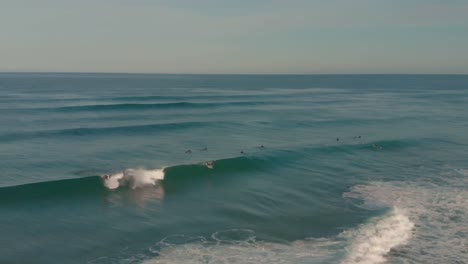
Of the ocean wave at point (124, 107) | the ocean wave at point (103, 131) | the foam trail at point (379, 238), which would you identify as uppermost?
the ocean wave at point (124, 107)

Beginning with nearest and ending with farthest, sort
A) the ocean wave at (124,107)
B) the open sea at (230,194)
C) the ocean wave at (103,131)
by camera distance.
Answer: the open sea at (230,194), the ocean wave at (103,131), the ocean wave at (124,107)

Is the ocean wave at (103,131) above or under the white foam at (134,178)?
above

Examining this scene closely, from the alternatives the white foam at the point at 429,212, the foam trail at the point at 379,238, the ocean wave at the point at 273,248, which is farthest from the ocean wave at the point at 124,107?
the foam trail at the point at 379,238

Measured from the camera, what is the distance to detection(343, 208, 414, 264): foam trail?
20.2 metres

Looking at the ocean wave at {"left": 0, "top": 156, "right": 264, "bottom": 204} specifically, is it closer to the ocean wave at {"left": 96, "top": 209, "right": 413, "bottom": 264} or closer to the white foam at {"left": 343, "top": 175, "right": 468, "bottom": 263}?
the ocean wave at {"left": 96, "top": 209, "right": 413, "bottom": 264}

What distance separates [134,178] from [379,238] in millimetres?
18094

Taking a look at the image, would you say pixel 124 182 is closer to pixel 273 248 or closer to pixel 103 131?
pixel 273 248

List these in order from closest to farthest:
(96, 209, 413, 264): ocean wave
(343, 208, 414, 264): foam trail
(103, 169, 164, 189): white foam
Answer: (96, 209, 413, 264): ocean wave → (343, 208, 414, 264): foam trail → (103, 169, 164, 189): white foam

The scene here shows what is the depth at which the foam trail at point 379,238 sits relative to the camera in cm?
2021

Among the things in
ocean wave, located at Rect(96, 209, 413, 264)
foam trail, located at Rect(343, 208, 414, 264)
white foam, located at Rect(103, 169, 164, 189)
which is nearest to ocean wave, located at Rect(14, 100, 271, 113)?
white foam, located at Rect(103, 169, 164, 189)

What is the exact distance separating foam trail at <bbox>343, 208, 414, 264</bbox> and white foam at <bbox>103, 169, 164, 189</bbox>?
1554 cm

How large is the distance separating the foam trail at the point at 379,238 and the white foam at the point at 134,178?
15.5 metres

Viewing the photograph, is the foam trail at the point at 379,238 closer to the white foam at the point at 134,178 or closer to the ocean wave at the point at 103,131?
the white foam at the point at 134,178

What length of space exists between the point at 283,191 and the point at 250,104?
63.1 meters
